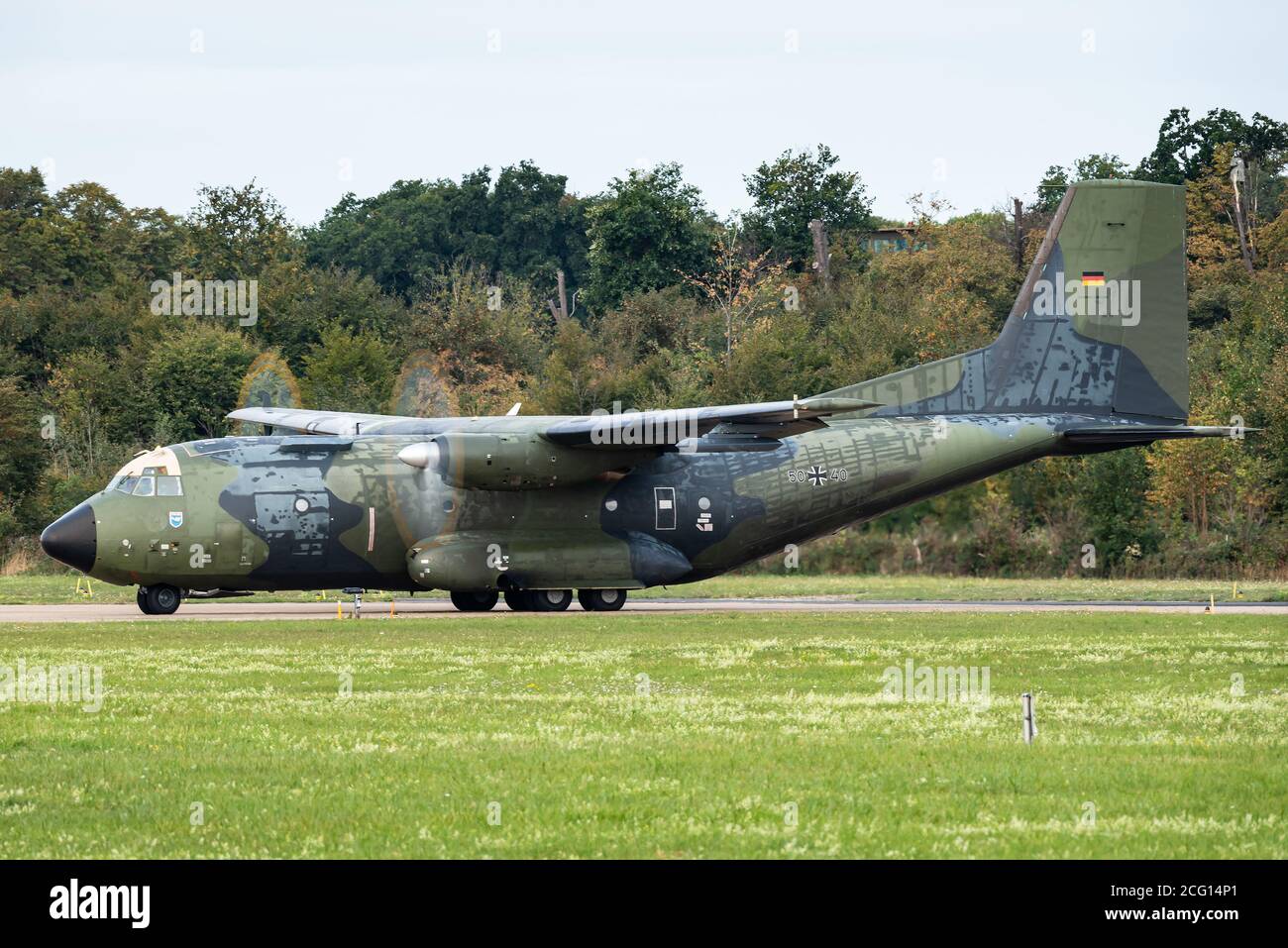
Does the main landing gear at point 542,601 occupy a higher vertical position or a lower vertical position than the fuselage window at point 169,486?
lower

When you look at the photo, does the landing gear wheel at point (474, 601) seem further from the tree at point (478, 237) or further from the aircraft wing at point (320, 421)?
the tree at point (478, 237)

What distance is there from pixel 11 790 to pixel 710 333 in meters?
58.3

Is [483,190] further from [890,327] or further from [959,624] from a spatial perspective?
[959,624]

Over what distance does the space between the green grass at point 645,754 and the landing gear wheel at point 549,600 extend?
31.3 ft

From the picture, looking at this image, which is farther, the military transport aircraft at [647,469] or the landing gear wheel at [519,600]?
the landing gear wheel at [519,600]

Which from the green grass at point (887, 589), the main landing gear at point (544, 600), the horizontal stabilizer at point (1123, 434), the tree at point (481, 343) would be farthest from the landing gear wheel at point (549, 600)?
the tree at point (481, 343)

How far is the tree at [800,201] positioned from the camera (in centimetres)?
8844

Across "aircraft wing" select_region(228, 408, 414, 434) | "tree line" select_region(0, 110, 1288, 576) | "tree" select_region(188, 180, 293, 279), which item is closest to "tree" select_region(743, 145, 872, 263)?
"tree line" select_region(0, 110, 1288, 576)

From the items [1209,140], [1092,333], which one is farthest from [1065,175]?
[1092,333]

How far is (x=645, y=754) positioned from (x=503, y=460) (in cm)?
1754

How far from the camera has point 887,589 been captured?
1681 inches

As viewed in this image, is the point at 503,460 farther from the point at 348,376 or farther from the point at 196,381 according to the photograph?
the point at 196,381

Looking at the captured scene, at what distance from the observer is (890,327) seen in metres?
61.8
